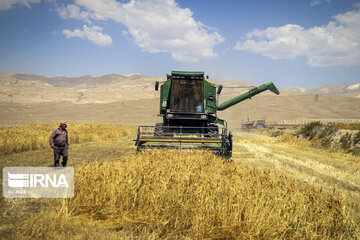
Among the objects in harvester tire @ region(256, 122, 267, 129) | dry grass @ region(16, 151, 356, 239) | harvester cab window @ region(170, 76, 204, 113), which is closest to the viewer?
dry grass @ region(16, 151, 356, 239)

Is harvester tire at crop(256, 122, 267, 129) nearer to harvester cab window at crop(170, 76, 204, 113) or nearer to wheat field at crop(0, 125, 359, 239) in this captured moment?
harvester cab window at crop(170, 76, 204, 113)

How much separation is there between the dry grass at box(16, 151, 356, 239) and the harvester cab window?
7.61m

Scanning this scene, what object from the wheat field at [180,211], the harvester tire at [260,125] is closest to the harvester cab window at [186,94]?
the wheat field at [180,211]

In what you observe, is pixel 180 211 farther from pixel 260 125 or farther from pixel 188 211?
pixel 260 125

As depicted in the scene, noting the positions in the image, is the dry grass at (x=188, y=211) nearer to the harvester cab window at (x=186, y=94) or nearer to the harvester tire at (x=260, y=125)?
the harvester cab window at (x=186, y=94)

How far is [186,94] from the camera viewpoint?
12336mm

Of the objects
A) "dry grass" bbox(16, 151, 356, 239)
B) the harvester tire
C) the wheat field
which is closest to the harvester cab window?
the wheat field

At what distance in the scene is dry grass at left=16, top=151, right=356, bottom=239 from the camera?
350 cm

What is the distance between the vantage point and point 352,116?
262 ft

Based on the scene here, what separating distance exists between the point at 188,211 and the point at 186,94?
29.1 ft

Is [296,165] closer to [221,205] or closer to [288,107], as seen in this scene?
[221,205]

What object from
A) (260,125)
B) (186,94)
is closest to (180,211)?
(186,94)

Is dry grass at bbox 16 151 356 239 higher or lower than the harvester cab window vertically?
lower

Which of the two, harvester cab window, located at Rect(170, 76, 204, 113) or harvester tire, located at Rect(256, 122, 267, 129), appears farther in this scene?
harvester tire, located at Rect(256, 122, 267, 129)
